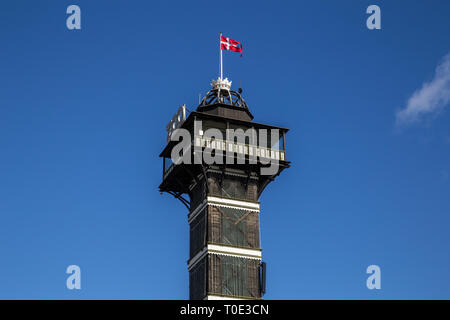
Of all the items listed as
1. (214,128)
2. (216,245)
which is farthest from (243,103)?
(216,245)

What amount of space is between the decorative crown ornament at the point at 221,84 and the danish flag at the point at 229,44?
4167mm

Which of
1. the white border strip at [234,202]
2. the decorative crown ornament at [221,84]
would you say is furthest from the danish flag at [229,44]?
the white border strip at [234,202]

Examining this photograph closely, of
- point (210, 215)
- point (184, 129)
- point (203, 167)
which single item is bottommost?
point (210, 215)

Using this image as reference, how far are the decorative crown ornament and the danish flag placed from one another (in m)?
4.17

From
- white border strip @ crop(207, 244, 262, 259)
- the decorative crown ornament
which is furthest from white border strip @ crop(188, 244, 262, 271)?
the decorative crown ornament

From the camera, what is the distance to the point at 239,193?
9406cm

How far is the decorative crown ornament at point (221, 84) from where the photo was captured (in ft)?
331

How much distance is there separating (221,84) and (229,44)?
18.4ft

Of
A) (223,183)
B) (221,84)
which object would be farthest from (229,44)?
(223,183)

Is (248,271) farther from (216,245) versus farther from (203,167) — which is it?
(203,167)

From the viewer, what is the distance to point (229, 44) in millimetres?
101938

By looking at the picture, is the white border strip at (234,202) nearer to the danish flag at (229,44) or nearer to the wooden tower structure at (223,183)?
the wooden tower structure at (223,183)

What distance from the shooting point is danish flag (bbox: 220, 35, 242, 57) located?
101 metres
